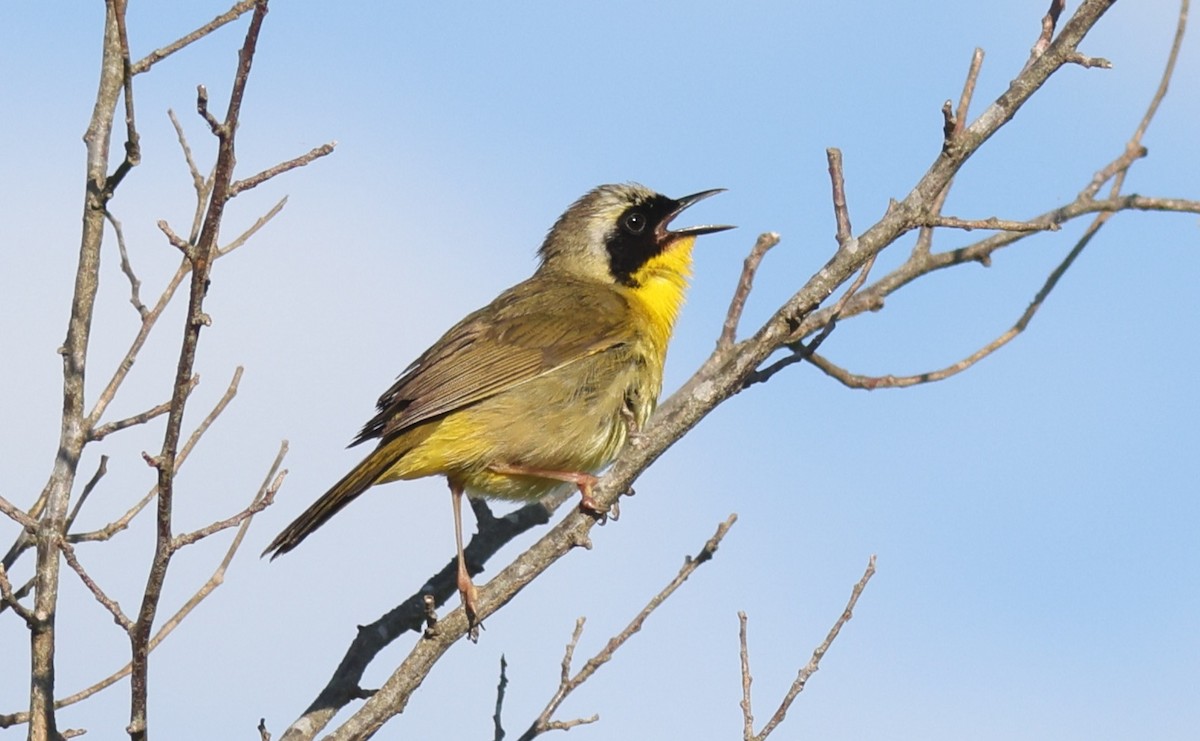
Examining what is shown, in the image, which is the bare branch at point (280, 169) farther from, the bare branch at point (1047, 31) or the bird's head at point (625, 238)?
the bird's head at point (625, 238)

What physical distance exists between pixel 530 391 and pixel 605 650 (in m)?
1.75

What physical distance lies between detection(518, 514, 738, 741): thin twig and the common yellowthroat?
665mm

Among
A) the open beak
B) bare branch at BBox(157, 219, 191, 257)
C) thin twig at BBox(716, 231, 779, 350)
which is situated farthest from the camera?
the open beak

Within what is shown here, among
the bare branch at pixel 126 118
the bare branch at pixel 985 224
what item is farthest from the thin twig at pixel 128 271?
the bare branch at pixel 985 224

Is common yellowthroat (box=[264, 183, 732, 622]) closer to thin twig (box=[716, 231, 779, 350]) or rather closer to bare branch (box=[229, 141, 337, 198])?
thin twig (box=[716, 231, 779, 350])

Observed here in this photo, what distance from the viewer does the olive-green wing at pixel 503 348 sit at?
19.6 ft

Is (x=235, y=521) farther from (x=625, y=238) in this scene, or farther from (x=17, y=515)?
(x=625, y=238)

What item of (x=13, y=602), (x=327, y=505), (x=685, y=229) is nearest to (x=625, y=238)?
(x=685, y=229)

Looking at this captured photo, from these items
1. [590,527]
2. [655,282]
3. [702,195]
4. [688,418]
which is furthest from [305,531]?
[702,195]

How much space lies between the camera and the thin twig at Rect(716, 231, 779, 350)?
16.8ft

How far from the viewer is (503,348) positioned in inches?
251

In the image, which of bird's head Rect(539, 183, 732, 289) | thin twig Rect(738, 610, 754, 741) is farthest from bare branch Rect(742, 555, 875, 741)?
bird's head Rect(539, 183, 732, 289)

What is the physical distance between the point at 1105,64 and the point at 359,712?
9.74 ft

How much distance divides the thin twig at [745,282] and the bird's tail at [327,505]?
1500 millimetres
